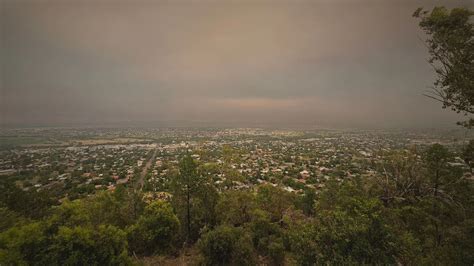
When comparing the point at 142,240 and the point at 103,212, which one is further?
the point at 103,212

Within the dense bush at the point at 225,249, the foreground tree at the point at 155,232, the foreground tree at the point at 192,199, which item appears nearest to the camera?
the dense bush at the point at 225,249

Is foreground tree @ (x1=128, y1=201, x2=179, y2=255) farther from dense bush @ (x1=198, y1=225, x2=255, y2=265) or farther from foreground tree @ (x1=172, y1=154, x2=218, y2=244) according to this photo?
dense bush @ (x1=198, y1=225, x2=255, y2=265)

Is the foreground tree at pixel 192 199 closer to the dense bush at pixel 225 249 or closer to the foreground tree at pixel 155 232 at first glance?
the foreground tree at pixel 155 232

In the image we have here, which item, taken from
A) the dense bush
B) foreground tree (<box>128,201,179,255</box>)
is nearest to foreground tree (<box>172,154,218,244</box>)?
foreground tree (<box>128,201,179,255</box>)

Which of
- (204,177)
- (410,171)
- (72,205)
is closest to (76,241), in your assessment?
(72,205)

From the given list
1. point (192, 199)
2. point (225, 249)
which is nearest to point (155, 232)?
point (192, 199)

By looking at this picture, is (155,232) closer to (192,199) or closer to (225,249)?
(192,199)

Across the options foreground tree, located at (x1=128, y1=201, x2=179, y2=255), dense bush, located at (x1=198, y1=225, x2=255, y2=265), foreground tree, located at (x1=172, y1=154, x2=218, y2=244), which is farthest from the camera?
foreground tree, located at (x1=172, y1=154, x2=218, y2=244)

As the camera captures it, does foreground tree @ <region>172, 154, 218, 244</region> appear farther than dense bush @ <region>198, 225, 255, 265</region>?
Yes

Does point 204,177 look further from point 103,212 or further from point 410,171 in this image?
point 410,171

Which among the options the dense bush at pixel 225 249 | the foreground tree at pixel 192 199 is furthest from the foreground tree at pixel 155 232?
the dense bush at pixel 225 249

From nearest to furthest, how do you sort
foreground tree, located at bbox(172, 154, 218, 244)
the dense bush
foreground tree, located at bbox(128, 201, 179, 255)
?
the dense bush
foreground tree, located at bbox(128, 201, 179, 255)
foreground tree, located at bbox(172, 154, 218, 244)
